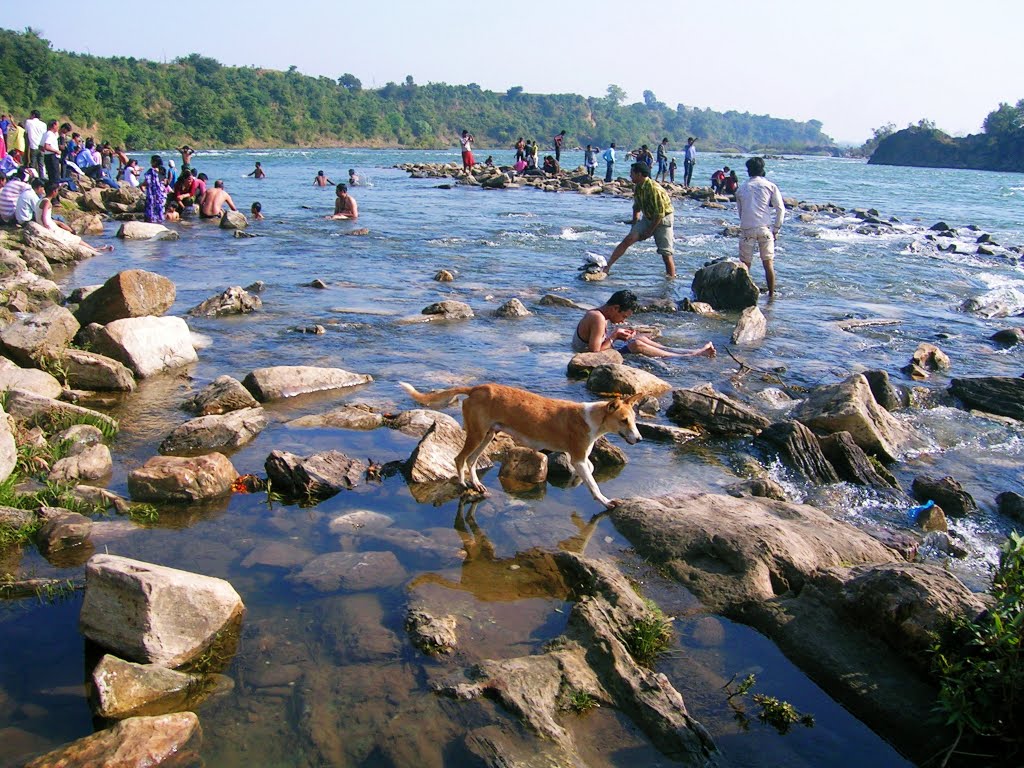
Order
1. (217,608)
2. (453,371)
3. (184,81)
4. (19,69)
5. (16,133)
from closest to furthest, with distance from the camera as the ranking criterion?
(217,608)
(453,371)
(16,133)
(19,69)
(184,81)

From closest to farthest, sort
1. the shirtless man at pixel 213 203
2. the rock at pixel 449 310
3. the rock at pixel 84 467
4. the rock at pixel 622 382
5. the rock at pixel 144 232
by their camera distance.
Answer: the rock at pixel 84 467
the rock at pixel 622 382
the rock at pixel 449 310
the rock at pixel 144 232
the shirtless man at pixel 213 203

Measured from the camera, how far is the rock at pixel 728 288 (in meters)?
14.7

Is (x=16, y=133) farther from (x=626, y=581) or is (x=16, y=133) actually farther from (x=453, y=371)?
(x=626, y=581)

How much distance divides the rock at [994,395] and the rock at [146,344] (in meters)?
10.3

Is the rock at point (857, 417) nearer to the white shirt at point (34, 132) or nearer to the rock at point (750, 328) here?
the rock at point (750, 328)

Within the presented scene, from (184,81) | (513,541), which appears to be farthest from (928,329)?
(184,81)

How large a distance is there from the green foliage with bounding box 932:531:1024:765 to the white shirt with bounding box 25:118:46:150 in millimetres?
26470

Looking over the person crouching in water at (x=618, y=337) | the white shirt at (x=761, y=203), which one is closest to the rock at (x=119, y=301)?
the person crouching in water at (x=618, y=337)

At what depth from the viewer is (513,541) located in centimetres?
611

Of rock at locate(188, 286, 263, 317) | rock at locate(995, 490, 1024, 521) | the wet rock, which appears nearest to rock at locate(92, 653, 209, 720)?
the wet rock

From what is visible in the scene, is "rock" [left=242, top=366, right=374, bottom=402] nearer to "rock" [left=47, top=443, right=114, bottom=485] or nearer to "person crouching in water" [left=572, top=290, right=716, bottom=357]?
"rock" [left=47, top=443, right=114, bottom=485]

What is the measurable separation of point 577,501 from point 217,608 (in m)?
3.30

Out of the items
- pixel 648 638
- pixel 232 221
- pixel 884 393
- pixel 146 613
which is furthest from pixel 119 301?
pixel 232 221

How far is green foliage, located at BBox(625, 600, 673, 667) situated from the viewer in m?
4.64
